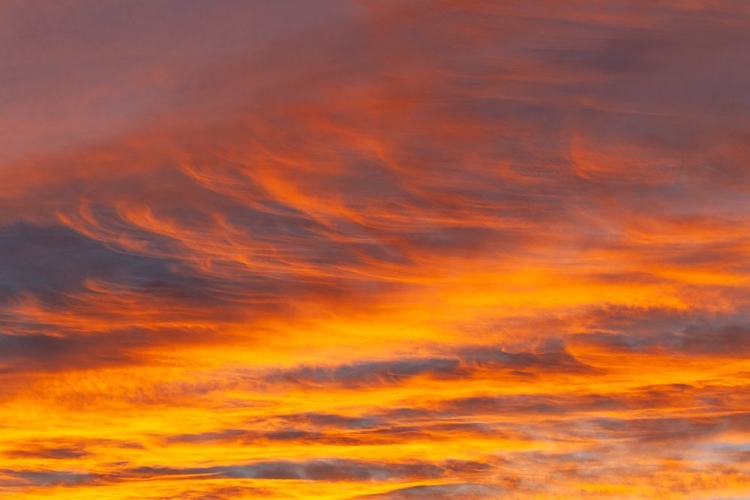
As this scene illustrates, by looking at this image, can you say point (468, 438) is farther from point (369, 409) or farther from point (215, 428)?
point (215, 428)

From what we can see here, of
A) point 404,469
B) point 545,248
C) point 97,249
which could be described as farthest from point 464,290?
point 404,469

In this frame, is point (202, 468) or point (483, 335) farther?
point (202, 468)

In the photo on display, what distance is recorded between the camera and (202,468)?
17.2 m

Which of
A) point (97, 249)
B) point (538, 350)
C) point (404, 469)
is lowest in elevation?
point (404, 469)

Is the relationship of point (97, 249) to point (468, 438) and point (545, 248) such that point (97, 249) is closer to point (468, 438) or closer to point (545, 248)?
point (545, 248)

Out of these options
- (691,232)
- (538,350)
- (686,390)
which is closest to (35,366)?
(538,350)

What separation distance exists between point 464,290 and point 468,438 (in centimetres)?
570

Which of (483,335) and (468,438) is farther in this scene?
(468,438)

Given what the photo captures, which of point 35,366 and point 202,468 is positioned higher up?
point 35,366

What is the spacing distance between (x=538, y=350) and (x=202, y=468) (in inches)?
288

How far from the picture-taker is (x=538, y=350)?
13.3 m

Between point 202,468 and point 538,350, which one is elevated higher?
point 538,350

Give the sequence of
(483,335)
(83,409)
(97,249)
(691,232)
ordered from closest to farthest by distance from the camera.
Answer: (691,232)
(97,249)
(483,335)
(83,409)

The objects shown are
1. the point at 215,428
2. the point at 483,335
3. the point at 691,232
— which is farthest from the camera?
the point at 215,428
